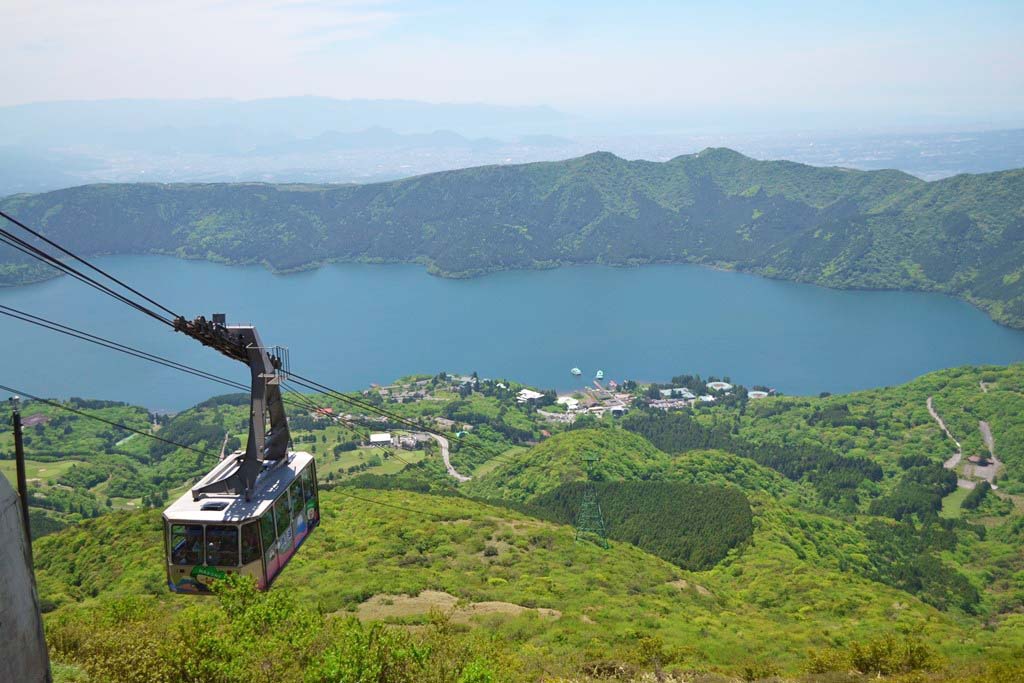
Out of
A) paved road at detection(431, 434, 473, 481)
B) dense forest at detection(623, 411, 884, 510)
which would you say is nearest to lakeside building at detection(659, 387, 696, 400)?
dense forest at detection(623, 411, 884, 510)

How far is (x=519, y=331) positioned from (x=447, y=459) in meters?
58.7

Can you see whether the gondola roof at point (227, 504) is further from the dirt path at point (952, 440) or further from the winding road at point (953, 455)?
the dirt path at point (952, 440)

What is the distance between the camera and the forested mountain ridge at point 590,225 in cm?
14950

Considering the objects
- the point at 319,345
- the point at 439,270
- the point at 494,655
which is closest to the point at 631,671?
the point at 494,655

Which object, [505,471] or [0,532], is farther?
[505,471]

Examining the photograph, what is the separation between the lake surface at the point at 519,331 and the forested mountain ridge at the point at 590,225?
9701mm

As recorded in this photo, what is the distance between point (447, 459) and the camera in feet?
209

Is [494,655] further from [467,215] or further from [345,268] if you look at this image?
[467,215]

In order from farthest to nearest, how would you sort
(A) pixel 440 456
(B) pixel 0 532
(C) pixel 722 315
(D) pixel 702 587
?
(C) pixel 722 315, (A) pixel 440 456, (D) pixel 702 587, (B) pixel 0 532

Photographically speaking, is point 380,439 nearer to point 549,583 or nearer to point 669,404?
point 669,404

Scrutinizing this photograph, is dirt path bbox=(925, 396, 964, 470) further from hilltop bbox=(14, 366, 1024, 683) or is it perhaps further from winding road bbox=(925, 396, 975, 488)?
hilltop bbox=(14, 366, 1024, 683)

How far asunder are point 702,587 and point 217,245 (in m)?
174

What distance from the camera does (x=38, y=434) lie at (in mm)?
73375

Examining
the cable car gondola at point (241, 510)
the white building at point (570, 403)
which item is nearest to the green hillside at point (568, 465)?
the white building at point (570, 403)
